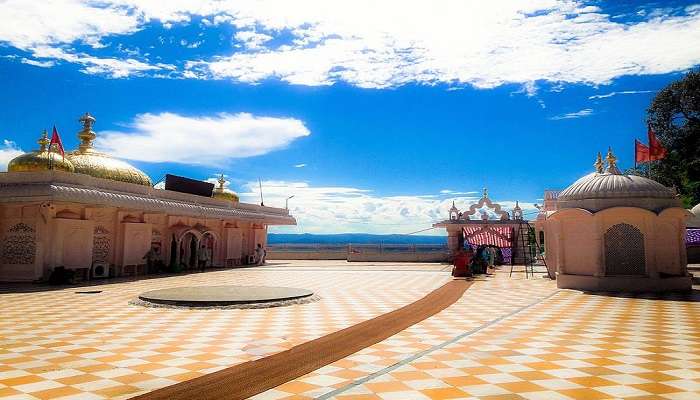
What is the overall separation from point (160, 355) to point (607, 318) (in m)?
9.48

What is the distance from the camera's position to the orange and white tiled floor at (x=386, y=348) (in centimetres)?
578

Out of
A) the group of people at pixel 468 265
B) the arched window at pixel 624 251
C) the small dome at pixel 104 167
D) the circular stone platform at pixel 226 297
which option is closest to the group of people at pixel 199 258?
the small dome at pixel 104 167

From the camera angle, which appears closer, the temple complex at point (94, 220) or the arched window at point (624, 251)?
the arched window at point (624, 251)

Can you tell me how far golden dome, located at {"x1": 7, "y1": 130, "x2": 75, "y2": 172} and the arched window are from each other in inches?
843

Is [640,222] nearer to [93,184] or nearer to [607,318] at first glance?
[607,318]

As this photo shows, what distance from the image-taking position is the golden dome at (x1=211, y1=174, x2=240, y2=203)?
34.4m

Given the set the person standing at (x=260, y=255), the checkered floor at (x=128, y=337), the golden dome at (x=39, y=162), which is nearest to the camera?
the checkered floor at (x=128, y=337)

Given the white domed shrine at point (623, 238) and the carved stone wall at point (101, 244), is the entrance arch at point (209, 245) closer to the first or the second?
the carved stone wall at point (101, 244)

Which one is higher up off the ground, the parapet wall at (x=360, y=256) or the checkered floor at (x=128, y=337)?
the parapet wall at (x=360, y=256)

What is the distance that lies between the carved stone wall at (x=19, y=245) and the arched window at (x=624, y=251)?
20719mm

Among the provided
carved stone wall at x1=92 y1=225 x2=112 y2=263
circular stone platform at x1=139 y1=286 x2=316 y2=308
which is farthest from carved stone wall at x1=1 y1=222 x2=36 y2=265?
circular stone platform at x1=139 y1=286 x2=316 y2=308

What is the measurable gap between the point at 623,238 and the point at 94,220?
810 inches

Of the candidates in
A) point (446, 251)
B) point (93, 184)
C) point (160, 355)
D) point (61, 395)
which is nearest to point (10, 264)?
point (93, 184)

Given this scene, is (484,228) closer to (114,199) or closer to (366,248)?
(366,248)
